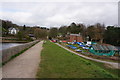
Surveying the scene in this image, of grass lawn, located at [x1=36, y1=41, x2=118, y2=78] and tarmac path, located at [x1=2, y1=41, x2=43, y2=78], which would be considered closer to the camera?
tarmac path, located at [x1=2, y1=41, x2=43, y2=78]

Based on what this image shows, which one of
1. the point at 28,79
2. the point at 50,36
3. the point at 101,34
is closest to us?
the point at 28,79

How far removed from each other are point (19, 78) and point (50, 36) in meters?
75.0

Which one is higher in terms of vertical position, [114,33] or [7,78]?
[114,33]

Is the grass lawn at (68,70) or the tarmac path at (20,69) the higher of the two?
the tarmac path at (20,69)

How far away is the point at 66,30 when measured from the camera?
263 feet

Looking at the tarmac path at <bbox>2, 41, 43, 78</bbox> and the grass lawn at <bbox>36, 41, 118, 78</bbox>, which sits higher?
the tarmac path at <bbox>2, 41, 43, 78</bbox>

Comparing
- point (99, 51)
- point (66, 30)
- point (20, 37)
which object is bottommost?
point (99, 51)

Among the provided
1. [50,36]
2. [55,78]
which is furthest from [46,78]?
[50,36]

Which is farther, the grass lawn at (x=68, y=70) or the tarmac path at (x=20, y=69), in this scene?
the grass lawn at (x=68, y=70)

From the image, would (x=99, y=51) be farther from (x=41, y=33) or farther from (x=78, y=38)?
(x=41, y=33)

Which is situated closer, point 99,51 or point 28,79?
point 28,79

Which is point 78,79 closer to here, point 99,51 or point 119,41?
point 99,51

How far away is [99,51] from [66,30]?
54.9m

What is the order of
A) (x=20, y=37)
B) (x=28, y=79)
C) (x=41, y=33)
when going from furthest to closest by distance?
(x=41, y=33), (x=20, y=37), (x=28, y=79)
